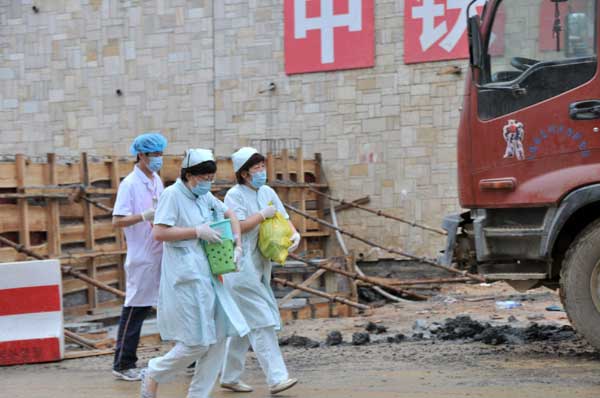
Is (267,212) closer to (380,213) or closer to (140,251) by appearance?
(140,251)

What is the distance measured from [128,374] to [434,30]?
41.6 ft

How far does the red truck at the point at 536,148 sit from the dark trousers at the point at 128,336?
9.28 ft

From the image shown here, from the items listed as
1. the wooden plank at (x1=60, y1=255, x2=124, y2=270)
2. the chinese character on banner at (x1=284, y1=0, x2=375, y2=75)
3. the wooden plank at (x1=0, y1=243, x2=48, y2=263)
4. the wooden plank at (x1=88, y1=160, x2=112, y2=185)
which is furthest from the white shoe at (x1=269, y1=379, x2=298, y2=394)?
the chinese character on banner at (x1=284, y1=0, x2=375, y2=75)

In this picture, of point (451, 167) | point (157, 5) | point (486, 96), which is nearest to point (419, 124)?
point (451, 167)

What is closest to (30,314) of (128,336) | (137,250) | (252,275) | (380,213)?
(128,336)

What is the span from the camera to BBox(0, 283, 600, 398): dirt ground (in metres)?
7.17

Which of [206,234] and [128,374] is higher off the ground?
[206,234]

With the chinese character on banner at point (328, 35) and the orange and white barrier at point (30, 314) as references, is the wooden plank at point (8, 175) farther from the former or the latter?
the chinese character on banner at point (328, 35)

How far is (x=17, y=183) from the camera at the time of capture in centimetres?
1156

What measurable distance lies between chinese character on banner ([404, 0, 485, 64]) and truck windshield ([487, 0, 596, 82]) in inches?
410

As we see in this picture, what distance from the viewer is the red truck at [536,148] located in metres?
7.91

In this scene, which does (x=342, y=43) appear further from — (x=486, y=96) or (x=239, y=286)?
(x=239, y=286)

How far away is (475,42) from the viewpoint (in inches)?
327

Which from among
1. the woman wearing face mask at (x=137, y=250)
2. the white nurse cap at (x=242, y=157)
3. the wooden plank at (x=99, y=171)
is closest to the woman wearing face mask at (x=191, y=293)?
the white nurse cap at (x=242, y=157)
